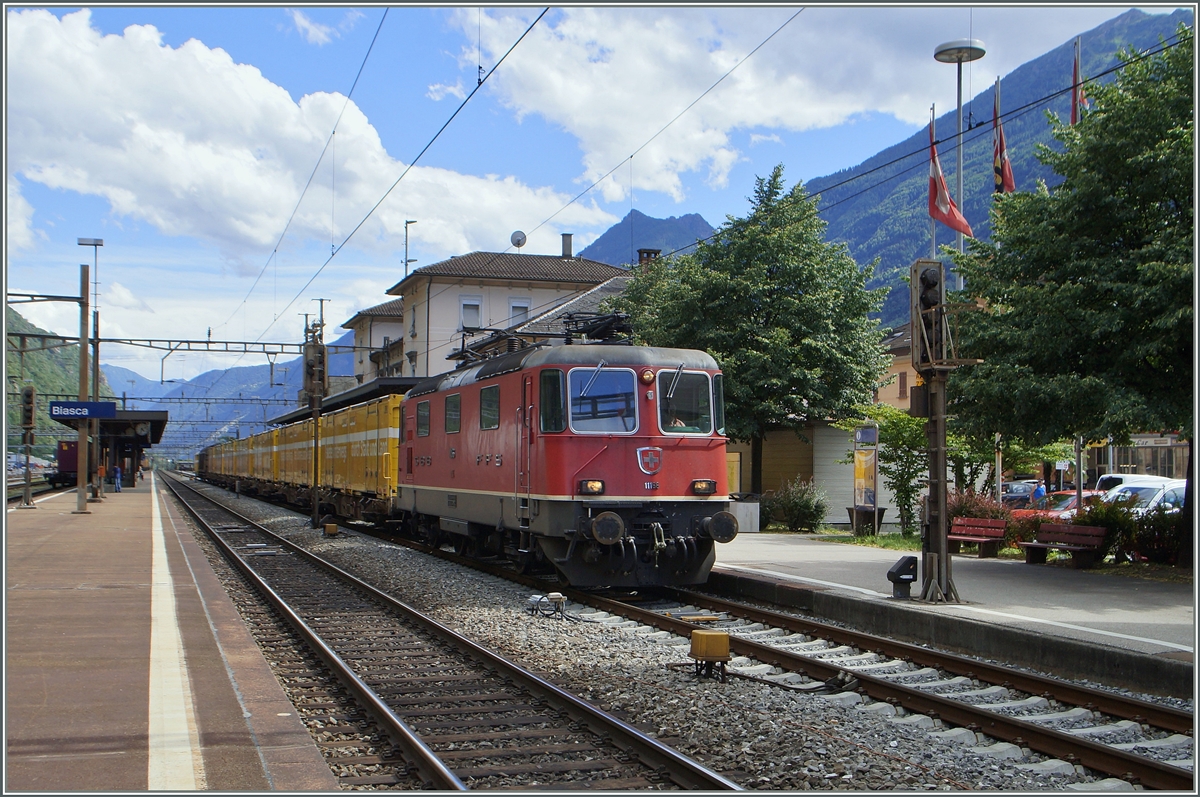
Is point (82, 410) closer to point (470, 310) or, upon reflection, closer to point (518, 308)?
point (470, 310)

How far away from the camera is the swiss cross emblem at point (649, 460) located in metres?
13.0

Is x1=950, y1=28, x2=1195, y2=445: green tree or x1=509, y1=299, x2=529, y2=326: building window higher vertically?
x1=509, y1=299, x2=529, y2=326: building window

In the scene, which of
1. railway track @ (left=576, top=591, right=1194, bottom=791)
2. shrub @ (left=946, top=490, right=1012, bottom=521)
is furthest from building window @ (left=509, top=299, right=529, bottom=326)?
railway track @ (left=576, top=591, right=1194, bottom=791)

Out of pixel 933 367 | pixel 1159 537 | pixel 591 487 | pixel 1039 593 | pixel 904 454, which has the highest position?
pixel 933 367

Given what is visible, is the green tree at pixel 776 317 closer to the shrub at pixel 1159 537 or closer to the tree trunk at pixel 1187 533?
the shrub at pixel 1159 537

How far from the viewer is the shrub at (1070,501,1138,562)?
49.6 ft

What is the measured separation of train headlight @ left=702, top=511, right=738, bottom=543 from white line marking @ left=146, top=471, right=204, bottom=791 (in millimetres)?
6096

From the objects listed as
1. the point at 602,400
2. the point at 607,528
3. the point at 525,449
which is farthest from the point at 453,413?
the point at 607,528

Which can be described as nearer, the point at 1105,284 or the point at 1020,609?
the point at 1020,609

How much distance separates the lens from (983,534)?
1716 cm

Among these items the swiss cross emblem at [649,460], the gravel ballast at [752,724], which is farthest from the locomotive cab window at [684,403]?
the gravel ballast at [752,724]

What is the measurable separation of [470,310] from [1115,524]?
41.3 meters

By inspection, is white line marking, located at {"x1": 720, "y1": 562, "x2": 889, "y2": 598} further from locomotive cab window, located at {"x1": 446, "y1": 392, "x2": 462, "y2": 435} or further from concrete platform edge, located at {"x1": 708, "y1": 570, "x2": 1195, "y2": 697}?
locomotive cab window, located at {"x1": 446, "y1": 392, "x2": 462, "y2": 435}

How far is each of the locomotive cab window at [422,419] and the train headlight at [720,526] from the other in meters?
7.10
